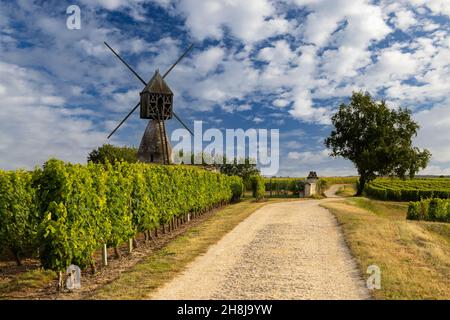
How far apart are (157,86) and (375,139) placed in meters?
34.0

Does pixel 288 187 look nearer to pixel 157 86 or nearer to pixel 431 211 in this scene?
pixel 157 86

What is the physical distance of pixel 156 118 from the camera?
48469 mm

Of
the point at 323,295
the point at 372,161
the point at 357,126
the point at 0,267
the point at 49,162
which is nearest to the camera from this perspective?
the point at 323,295

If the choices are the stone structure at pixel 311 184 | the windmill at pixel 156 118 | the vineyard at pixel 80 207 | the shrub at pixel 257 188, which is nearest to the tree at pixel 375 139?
→ the stone structure at pixel 311 184

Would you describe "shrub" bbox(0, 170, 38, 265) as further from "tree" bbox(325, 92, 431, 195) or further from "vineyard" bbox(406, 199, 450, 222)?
"tree" bbox(325, 92, 431, 195)

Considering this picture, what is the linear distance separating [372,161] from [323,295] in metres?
53.3

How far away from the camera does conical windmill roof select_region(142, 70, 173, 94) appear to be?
4872 cm

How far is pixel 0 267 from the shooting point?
16.6 m

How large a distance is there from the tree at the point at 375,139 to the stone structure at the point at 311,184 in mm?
6144

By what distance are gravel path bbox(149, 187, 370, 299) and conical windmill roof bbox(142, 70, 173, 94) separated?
32.7 meters

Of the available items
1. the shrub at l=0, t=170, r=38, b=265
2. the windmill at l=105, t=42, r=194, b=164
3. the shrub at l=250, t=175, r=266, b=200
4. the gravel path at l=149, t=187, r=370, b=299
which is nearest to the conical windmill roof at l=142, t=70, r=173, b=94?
the windmill at l=105, t=42, r=194, b=164

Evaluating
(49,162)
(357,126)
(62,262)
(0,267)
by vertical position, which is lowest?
(0,267)
